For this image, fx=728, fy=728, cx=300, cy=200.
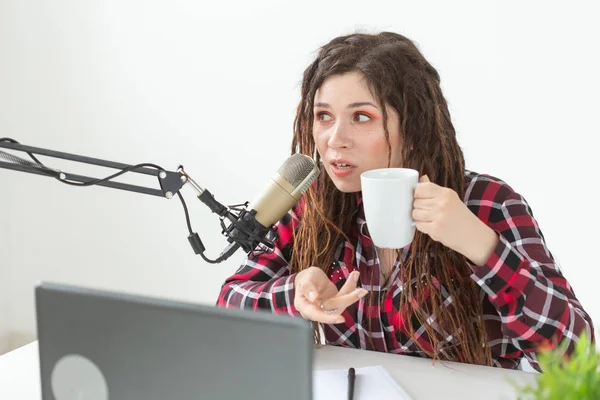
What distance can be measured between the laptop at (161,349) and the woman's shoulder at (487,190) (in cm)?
91

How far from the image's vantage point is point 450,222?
3.95 ft

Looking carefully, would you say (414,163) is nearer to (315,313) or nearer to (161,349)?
(315,313)

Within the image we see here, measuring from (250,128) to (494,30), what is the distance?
95 cm

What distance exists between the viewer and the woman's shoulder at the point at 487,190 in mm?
1503

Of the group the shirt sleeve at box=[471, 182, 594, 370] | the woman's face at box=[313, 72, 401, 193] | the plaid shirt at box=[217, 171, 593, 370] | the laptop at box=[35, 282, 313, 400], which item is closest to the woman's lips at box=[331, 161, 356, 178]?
the woman's face at box=[313, 72, 401, 193]

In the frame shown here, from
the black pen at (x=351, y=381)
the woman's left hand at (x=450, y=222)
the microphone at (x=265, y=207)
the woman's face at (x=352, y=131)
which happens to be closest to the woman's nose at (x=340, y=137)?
the woman's face at (x=352, y=131)

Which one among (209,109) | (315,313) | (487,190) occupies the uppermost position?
(209,109)

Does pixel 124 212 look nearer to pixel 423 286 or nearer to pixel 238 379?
pixel 423 286

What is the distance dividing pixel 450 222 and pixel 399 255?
0.32 meters

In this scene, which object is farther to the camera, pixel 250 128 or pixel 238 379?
pixel 250 128

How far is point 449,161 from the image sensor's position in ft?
5.03

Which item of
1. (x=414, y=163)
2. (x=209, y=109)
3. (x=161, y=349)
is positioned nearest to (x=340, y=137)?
(x=414, y=163)

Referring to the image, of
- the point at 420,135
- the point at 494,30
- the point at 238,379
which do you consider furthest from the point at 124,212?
the point at 238,379

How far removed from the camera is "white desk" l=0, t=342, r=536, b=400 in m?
1.18
